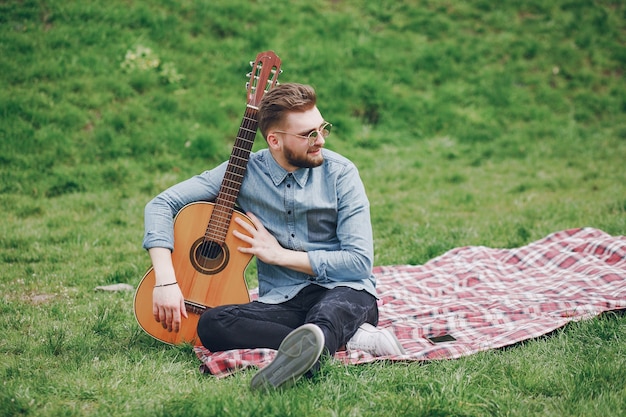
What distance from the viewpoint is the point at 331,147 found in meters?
10.1

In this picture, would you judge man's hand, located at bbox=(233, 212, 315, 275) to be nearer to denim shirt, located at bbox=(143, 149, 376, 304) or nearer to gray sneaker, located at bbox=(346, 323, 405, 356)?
denim shirt, located at bbox=(143, 149, 376, 304)

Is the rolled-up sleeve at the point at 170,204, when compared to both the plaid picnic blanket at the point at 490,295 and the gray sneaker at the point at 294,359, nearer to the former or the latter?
the plaid picnic blanket at the point at 490,295

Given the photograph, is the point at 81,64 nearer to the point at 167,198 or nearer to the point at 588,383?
the point at 167,198

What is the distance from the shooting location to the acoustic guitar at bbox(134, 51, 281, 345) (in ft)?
13.3

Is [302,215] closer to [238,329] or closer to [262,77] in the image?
[238,329]

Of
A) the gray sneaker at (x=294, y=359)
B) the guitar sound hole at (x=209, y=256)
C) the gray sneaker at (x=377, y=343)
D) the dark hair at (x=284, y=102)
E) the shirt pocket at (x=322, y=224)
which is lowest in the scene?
the gray sneaker at (x=377, y=343)

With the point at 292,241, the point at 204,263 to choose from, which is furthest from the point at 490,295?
the point at 204,263

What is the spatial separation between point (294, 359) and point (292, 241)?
3.72 feet

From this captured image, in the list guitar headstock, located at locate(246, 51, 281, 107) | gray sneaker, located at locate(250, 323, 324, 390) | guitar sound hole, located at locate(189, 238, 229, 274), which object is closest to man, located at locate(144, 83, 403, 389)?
guitar sound hole, located at locate(189, 238, 229, 274)

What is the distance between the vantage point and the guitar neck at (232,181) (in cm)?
411

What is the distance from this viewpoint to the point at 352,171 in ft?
13.7

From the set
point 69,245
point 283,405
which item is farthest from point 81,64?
point 283,405

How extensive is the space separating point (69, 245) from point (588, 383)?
16.7ft

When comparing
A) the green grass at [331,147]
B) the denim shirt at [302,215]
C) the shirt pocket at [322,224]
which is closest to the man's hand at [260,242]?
the denim shirt at [302,215]
